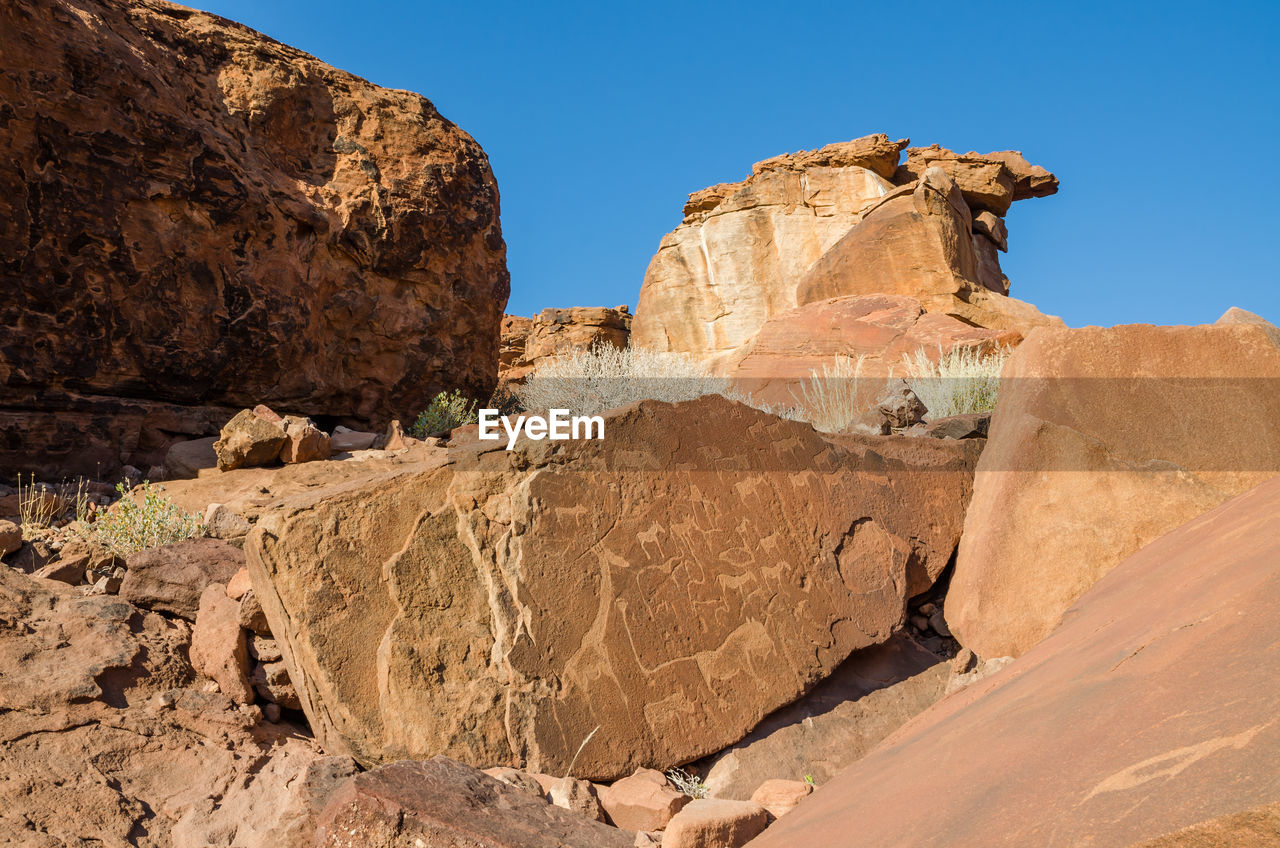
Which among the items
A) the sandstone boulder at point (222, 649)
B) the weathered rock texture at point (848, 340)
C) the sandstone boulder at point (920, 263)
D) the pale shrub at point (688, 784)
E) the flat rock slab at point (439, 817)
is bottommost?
the pale shrub at point (688, 784)

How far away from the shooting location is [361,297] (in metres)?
7.42

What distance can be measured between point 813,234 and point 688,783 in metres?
18.1

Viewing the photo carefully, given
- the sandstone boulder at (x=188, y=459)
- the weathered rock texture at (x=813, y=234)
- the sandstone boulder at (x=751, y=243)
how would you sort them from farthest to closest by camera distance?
the sandstone boulder at (x=751, y=243)
the weathered rock texture at (x=813, y=234)
the sandstone boulder at (x=188, y=459)

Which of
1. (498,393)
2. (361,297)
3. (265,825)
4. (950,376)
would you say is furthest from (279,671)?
(498,393)

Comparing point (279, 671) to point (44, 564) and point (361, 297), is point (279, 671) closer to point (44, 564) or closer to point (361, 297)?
point (44, 564)

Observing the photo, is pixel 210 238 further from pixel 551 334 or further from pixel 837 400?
pixel 551 334

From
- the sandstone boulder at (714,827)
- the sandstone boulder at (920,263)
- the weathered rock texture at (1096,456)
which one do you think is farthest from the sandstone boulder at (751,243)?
the sandstone boulder at (714,827)

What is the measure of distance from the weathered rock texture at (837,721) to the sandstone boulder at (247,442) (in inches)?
148

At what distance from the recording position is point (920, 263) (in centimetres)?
1251

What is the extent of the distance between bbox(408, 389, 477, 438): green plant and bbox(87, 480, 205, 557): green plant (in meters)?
2.71

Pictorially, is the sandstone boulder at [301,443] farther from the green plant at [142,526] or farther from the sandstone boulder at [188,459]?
the green plant at [142,526]

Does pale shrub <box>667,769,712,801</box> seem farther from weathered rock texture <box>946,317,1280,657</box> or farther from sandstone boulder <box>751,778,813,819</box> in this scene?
weathered rock texture <box>946,317,1280,657</box>

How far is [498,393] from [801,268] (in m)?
12.2

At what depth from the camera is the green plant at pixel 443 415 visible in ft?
25.1
